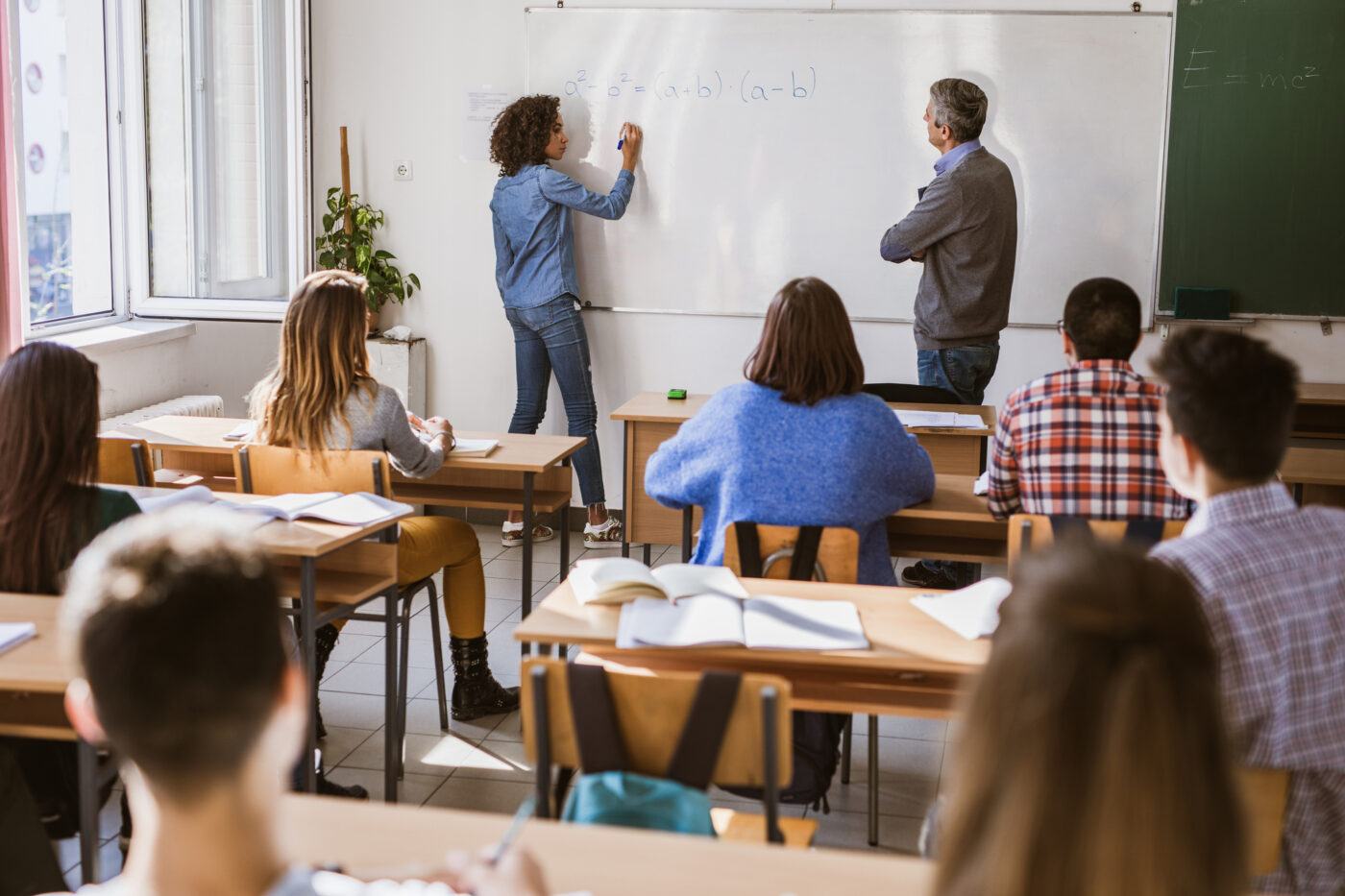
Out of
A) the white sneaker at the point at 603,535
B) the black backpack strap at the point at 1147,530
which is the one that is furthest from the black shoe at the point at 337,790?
the white sneaker at the point at 603,535

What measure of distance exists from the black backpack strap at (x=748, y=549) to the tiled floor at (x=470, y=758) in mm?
767

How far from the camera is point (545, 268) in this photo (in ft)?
17.6

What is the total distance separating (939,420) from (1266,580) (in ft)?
7.40

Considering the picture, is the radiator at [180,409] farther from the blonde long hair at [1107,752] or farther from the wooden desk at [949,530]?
the blonde long hair at [1107,752]

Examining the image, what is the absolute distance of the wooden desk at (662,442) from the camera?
391 centimetres

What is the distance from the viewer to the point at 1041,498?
8.95ft

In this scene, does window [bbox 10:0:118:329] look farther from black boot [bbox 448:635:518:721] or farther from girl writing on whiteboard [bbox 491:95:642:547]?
black boot [bbox 448:635:518:721]

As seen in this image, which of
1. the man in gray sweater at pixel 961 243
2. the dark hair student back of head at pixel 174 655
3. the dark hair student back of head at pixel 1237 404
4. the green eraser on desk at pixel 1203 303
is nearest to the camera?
the dark hair student back of head at pixel 174 655

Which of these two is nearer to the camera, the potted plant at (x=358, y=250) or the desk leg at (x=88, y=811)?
the desk leg at (x=88, y=811)

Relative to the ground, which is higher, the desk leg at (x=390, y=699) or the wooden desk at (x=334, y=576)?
the wooden desk at (x=334, y=576)

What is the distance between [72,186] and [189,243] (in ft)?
1.92

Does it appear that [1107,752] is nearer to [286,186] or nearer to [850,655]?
[850,655]

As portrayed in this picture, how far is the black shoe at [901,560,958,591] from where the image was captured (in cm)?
482

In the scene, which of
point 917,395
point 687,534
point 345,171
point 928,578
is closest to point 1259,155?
point 917,395
